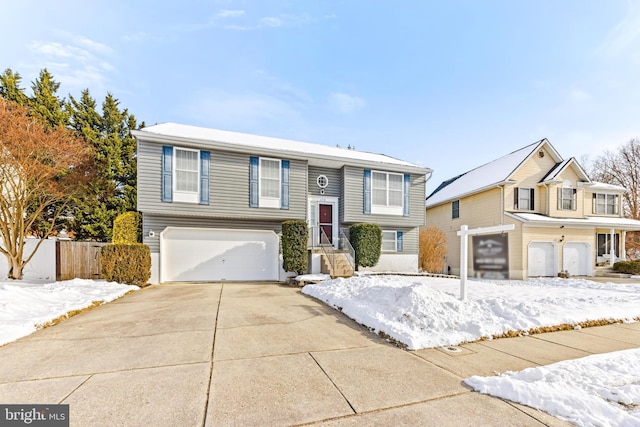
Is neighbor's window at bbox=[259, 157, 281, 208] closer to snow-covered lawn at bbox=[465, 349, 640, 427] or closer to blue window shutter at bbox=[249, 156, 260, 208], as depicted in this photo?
blue window shutter at bbox=[249, 156, 260, 208]

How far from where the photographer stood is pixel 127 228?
35.7 feet

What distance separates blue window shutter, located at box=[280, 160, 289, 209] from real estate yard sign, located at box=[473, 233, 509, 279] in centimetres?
824

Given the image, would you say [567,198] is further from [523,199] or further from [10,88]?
[10,88]

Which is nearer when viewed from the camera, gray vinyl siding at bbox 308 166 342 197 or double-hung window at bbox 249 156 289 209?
double-hung window at bbox 249 156 289 209

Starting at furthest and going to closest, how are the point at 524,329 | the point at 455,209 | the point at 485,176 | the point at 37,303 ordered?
the point at 455,209 < the point at 485,176 < the point at 37,303 < the point at 524,329

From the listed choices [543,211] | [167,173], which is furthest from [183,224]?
[543,211]

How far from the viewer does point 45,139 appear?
10320 mm

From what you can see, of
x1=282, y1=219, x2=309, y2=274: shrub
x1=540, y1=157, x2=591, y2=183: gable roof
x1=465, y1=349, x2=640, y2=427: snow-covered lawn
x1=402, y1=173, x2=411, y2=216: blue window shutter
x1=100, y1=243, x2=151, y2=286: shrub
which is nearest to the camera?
x1=465, y1=349, x2=640, y2=427: snow-covered lawn

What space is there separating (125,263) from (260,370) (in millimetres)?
8684

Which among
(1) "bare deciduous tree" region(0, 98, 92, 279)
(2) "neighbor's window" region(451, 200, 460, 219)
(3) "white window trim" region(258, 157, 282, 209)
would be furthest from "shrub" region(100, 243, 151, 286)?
(2) "neighbor's window" region(451, 200, 460, 219)

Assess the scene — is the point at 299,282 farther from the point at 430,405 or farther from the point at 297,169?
the point at 430,405

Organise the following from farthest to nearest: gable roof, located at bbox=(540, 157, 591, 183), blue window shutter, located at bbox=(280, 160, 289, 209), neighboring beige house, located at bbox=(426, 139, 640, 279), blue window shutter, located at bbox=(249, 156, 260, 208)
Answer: gable roof, located at bbox=(540, 157, 591, 183) < neighboring beige house, located at bbox=(426, 139, 640, 279) < blue window shutter, located at bbox=(280, 160, 289, 209) < blue window shutter, located at bbox=(249, 156, 260, 208)

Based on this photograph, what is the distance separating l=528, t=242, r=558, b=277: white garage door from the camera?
633 inches

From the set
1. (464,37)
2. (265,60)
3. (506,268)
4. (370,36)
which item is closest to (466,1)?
(464,37)
